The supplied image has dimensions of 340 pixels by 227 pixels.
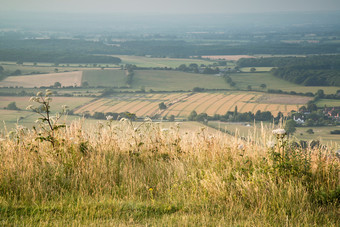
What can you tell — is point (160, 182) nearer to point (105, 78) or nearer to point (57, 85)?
point (57, 85)

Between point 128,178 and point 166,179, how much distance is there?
685 mm

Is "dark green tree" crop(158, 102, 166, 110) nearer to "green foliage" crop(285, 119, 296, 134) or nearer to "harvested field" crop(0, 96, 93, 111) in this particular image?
"harvested field" crop(0, 96, 93, 111)

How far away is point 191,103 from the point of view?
48.3 m

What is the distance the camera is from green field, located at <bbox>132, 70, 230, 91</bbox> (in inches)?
2494

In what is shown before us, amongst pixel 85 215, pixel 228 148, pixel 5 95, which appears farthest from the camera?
pixel 5 95

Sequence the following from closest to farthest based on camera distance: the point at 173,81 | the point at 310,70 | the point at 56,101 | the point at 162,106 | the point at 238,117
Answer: the point at 238,117
the point at 56,101
the point at 162,106
the point at 310,70
the point at 173,81

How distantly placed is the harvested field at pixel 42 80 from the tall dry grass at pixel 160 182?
5199 cm

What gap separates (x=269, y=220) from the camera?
15.4 feet

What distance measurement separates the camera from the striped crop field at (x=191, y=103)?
131ft

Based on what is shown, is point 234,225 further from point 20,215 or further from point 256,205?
point 20,215

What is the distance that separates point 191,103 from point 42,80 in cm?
2807

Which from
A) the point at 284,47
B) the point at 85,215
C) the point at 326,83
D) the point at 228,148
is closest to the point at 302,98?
the point at 326,83

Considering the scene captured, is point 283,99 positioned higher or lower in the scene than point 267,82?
lower

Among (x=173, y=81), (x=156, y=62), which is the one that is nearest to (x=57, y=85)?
(x=173, y=81)
